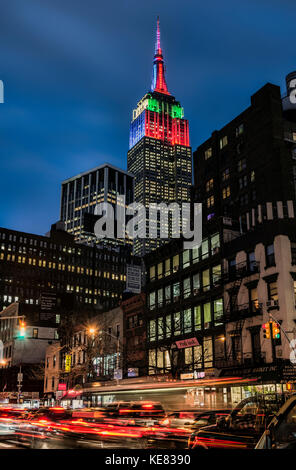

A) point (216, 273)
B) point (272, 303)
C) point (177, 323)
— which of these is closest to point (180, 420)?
point (272, 303)

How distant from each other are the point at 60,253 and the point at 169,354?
14950cm

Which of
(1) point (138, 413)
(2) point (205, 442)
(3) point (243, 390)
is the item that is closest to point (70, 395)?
(3) point (243, 390)

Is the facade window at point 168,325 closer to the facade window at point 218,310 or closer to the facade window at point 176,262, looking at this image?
the facade window at point 176,262

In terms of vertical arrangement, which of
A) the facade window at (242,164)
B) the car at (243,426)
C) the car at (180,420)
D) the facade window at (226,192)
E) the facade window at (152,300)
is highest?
the facade window at (242,164)

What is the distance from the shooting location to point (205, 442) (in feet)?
42.0

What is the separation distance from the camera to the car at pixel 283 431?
A: 7496 millimetres

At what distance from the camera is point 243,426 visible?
42.7 ft

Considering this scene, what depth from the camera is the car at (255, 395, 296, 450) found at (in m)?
7.50

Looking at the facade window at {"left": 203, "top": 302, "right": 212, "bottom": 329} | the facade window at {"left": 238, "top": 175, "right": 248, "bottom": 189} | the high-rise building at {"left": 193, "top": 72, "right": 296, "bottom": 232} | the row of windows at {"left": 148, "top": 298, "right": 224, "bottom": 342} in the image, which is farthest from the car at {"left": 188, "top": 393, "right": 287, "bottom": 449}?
the facade window at {"left": 238, "top": 175, "right": 248, "bottom": 189}

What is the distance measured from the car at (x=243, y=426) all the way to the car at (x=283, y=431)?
4.26 metres

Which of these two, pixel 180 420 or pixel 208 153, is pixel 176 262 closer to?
pixel 208 153

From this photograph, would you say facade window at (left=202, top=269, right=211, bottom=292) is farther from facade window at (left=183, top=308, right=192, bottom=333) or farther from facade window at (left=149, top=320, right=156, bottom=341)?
facade window at (left=149, top=320, right=156, bottom=341)

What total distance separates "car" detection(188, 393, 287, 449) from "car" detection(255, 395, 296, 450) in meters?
4.26

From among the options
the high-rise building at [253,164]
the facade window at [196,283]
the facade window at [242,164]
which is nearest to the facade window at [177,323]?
the facade window at [196,283]
